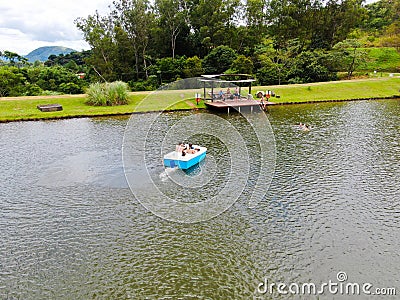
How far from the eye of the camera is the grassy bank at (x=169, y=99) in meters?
40.9

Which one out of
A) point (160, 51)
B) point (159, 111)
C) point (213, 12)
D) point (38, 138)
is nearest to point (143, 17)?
point (160, 51)

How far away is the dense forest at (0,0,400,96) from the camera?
6284cm

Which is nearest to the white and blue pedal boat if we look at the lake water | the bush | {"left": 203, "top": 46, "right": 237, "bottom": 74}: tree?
the lake water

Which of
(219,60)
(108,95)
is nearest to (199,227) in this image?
(108,95)

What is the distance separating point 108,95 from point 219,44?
3581 centimetres

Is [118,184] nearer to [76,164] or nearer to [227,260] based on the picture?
[76,164]

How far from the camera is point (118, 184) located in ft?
65.3

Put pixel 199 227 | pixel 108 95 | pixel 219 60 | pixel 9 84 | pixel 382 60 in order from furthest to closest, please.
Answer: pixel 382 60, pixel 219 60, pixel 9 84, pixel 108 95, pixel 199 227

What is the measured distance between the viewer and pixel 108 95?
148ft

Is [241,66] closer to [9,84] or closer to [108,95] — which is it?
[108,95]

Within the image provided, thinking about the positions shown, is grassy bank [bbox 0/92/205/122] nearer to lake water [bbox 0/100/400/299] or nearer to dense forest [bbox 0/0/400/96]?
dense forest [bbox 0/0/400/96]

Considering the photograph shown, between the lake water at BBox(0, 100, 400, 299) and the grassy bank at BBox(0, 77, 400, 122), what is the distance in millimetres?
14933

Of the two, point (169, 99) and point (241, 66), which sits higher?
point (241, 66)

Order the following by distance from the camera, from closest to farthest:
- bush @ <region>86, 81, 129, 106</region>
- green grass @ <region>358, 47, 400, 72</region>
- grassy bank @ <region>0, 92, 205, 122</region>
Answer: grassy bank @ <region>0, 92, 205, 122</region>
bush @ <region>86, 81, 129, 106</region>
green grass @ <region>358, 47, 400, 72</region>
